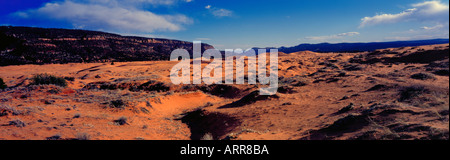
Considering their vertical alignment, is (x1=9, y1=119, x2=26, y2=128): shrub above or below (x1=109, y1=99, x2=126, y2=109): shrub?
above

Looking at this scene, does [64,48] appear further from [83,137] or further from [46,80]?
[83,137]

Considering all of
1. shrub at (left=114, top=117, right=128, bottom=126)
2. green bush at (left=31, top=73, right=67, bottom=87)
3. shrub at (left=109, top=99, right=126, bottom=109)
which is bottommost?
shrub at (left=114, top=117, right=128, bottom=126)

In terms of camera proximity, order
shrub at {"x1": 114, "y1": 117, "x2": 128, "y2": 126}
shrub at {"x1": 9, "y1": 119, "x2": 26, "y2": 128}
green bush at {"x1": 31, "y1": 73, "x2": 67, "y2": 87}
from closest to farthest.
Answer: shrub at {"x1": 9, "y1": 119, "x2": 26, "y2": 128}, shrub at {"x1": 114, "y1": 117, "x2": 128, "y2": 126}, green bush at {"x1": 31, "y1": 73, "x2": 67, "y2": 87}

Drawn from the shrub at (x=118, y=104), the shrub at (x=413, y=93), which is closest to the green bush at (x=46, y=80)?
the shrub at (x=118, y=104)

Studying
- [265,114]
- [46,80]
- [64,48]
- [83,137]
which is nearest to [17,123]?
[83,137]

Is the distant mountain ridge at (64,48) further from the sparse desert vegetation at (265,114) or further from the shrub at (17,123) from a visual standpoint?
the shrub at (17,123)

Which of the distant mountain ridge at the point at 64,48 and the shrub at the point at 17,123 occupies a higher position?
the distant mountain ridge at the point at 64,48

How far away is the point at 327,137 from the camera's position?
5594mm

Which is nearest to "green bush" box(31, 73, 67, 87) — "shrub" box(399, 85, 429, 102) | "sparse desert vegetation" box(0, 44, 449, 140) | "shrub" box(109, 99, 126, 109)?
"sparse desert vegetation" box(0, 44, 449, 140)

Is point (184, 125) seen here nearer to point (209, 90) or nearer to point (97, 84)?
point (209, 90)

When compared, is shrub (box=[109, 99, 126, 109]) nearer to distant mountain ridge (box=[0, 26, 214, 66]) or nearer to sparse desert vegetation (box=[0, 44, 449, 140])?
sparse desert vegetation (box=[0, 44, 449, 140])
